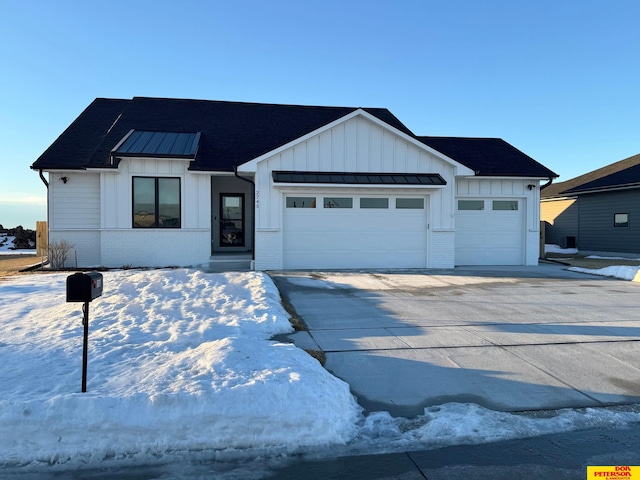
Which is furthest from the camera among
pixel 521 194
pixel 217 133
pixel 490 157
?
pixel 490 157

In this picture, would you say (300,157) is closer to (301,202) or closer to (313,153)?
(313,153)

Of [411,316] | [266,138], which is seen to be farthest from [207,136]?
[411,316]

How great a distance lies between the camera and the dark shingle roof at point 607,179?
21.9m

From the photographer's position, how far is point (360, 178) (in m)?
14.3

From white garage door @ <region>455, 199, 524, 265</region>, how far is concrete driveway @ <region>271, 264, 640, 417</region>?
16.1ft

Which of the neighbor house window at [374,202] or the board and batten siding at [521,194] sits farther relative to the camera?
the board and batten siding at [521,194]

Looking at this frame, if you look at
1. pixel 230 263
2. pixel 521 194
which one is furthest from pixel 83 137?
pixel 521 194

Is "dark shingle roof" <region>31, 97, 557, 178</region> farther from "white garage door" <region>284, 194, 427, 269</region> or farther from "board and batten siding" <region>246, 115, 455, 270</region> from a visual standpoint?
"white garage door" <region>284, 194, 427, 269</region>

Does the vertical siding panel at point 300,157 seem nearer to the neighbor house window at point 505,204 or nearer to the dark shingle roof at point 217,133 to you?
the dark shingle roof at point 217,133

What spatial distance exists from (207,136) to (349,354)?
13.2 meters

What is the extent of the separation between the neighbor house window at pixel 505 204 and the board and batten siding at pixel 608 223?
28.0 feet

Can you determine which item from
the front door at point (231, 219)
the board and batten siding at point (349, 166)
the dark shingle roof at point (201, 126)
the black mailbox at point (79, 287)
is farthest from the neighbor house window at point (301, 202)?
the black mailbox at point (79, 287)

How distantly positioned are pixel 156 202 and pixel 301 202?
480 centimetres

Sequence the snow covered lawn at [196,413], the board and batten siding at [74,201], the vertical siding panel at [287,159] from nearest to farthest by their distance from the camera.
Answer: the snow covered lawn at [196,413] → the vertical siding panel at [287,159] → the board and batten siding at [74,201]
